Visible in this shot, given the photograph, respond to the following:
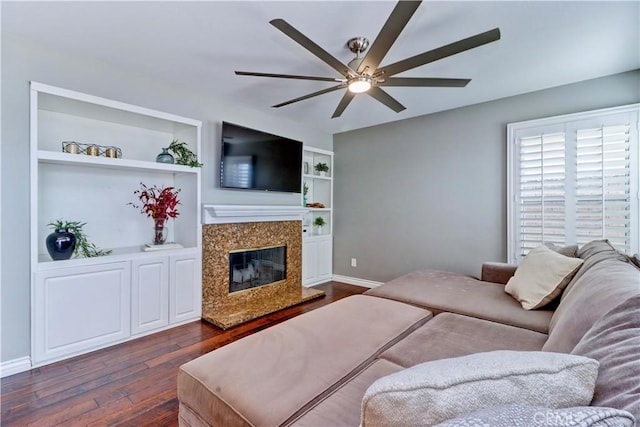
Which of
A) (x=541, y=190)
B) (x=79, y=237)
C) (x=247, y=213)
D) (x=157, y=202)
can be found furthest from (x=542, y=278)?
(x=79, y=237)

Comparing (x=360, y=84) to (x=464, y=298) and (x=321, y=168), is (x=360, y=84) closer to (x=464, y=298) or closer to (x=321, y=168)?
(x=464, y=298)

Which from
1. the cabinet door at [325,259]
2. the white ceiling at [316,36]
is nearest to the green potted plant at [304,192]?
the cabinet door at [325,259]

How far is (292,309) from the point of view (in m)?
3.48

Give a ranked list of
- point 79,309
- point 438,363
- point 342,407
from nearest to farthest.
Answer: point 438,363 < point 342,407 < point 79,309

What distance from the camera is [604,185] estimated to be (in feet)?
9.12

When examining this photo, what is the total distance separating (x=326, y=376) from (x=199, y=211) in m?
2.42

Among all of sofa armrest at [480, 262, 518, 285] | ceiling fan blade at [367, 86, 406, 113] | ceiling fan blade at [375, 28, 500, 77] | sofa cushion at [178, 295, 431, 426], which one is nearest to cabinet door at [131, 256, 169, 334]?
sofa cushion at [178, 295, 431, 426]

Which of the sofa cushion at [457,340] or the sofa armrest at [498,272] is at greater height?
the sofa armrest at [498,272]

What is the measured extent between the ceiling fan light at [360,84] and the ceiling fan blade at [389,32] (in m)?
0.06

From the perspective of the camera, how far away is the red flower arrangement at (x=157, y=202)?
2.89 metres

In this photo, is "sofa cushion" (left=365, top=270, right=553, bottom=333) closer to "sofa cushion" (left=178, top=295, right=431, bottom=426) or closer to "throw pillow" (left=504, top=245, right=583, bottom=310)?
"throw pillow" (left=504, top=245, right=583, bottom=310)

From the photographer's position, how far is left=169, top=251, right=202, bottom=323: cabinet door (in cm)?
291

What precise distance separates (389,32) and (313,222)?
11.5ft

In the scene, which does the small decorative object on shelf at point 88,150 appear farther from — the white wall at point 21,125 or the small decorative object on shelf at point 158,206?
the small decorative object on shelf at point 158,206
